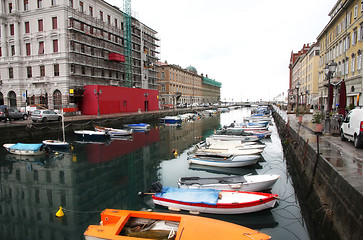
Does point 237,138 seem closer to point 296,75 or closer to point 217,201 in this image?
point 217,201

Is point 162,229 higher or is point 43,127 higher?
point 43,127

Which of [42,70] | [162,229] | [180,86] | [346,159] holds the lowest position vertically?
[162,229]

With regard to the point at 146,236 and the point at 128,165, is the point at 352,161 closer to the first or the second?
the point at 146,236

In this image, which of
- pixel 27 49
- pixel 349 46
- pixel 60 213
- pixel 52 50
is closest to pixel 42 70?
pixel 52 50

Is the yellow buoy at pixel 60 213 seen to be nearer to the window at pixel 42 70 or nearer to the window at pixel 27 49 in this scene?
the window at pixel 42 70

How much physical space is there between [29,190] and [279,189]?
1433cm

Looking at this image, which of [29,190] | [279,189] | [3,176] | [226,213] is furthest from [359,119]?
[3,176]

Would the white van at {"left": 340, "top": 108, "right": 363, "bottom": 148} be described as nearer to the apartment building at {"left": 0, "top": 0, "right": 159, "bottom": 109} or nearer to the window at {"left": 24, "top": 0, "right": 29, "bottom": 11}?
the apartment building at {"left": 0, "top": 0, "right": 159, "bottom": 109}

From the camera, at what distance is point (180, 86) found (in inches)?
3418

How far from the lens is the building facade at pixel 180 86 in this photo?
7800 cm

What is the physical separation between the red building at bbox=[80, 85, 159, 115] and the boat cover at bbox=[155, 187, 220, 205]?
33.9 metres

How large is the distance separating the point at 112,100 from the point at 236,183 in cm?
3830

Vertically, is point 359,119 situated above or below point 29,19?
below

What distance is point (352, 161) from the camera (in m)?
9.54
